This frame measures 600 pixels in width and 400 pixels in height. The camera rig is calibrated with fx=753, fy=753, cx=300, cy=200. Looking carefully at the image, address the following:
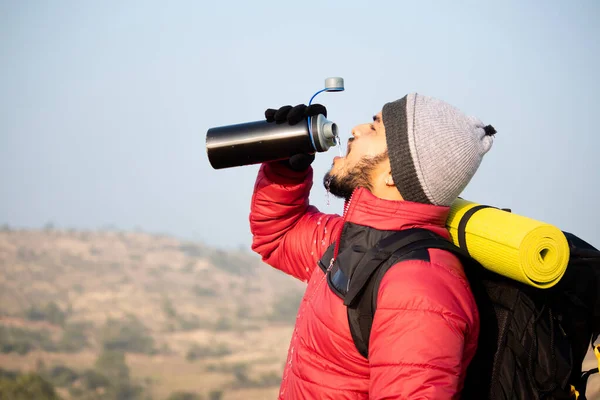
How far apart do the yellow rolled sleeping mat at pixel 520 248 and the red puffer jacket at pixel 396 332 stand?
0.17 m

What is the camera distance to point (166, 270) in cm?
2062

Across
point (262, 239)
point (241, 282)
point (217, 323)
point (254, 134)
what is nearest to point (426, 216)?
point (254, 134)

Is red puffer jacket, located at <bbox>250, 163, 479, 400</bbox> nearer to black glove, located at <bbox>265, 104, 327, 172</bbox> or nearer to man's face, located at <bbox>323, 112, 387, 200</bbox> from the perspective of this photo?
man's face, located at <bbox>323, 112, 387, 200</bbox>

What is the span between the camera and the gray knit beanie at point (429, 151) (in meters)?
2.73

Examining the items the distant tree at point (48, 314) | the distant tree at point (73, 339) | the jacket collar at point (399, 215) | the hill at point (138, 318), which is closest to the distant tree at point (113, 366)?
the hill at point (138, 318)

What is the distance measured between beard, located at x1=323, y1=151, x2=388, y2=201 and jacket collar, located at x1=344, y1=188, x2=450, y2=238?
0.29 ft

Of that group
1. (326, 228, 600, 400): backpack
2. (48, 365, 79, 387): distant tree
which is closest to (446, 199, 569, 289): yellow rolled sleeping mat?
(326, 228, 600, 400): backpack

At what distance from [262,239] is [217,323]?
46.1 feet

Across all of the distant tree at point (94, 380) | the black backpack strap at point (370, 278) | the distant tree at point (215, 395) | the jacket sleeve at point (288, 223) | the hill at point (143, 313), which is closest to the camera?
the black backpack strap at point (370, 278)

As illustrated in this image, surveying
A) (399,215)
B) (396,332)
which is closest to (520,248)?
(399,215)

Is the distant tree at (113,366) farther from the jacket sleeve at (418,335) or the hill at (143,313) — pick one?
the jacket sleeve at (418,335)

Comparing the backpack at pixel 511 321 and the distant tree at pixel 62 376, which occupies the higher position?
the backpack at pixel 511 321

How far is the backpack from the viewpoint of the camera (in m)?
2.45

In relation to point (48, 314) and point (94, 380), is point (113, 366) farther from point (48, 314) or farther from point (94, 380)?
point (48, 314)
